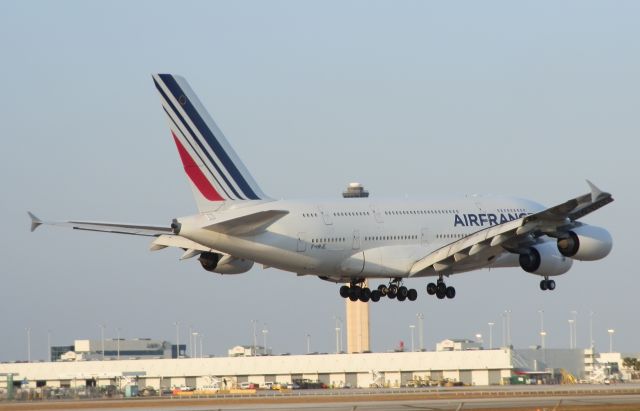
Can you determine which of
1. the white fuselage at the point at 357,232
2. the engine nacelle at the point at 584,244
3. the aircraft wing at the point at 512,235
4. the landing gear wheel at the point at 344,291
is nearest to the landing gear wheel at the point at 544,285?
the white fuselage at the point at 357,232

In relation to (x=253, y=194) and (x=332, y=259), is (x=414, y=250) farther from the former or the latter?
(x=253, y=194)

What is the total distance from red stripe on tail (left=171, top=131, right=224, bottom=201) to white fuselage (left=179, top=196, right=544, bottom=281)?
115 cm

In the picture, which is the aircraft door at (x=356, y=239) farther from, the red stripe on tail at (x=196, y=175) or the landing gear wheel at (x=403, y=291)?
the red stripe on tail at (x=196, y=175)

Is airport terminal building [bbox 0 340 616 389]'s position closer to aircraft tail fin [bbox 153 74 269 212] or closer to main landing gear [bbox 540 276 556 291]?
main landing gear [bbox 540 276 556 291]

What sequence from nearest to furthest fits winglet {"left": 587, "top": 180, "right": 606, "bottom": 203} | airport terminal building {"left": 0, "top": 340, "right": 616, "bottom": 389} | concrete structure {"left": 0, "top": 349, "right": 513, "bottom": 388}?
winglet {"left": 587, "top": 180, "right": 606, "bottom": 203} < airport terminal building {"left": 0, "top": 340, "right": 616, "bottom": 389} < concrete structure {"left": 0, "top": 349, "right": 513, "bottom": 388}

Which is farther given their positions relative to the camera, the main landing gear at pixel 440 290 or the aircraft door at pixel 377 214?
the main landing gear at pixel 440 290

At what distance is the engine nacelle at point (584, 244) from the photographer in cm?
6506

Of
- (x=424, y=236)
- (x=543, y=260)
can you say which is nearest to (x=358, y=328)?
(x=424, y=236)

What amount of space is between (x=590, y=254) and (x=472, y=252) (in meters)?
6.12

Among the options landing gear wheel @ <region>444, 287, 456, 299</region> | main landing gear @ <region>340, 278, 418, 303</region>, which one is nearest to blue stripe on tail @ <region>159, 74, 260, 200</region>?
main landing gear @ <region>340, 278, 418, 303</region>

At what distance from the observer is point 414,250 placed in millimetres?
67938

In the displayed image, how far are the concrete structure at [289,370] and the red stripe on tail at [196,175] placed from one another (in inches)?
2663

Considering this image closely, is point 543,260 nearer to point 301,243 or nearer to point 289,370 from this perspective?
point 301,243

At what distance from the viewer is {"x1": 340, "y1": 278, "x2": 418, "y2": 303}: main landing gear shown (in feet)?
229
